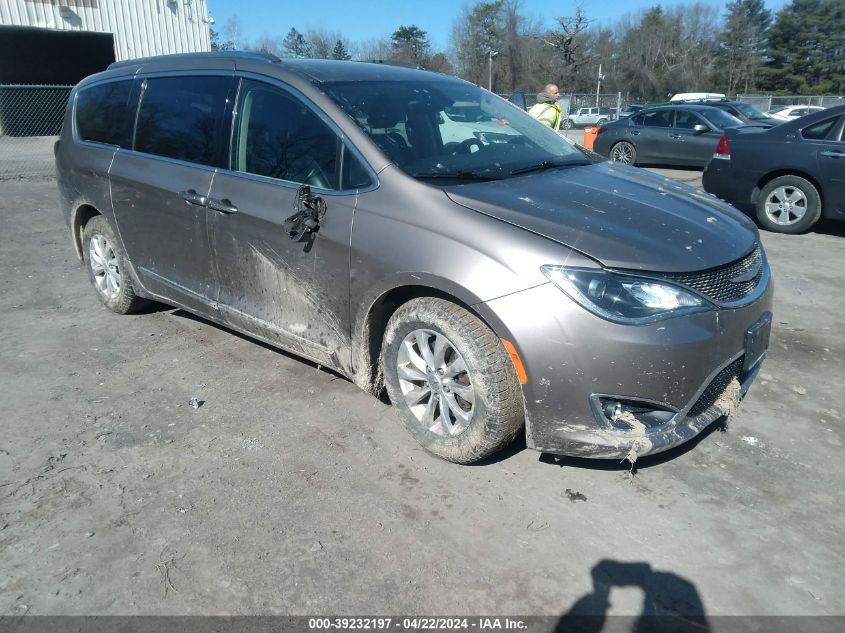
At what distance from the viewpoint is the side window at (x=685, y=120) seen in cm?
1463

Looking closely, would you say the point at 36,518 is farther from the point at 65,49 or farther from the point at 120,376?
the point at 65,49

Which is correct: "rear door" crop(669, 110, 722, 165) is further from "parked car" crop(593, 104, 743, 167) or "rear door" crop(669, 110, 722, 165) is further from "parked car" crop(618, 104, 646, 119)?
"parked car" crop(618, 104, 646, 119)

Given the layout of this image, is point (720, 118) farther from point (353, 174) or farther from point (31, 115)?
point (31, 115)

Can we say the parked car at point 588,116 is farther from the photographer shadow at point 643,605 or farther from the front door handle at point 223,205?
the photographer shadow at point 643,605

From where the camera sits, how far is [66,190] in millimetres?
5328

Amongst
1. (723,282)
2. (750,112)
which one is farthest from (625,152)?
(723,282)

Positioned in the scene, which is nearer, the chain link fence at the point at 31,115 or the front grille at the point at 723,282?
the front grille at the point at 723,282

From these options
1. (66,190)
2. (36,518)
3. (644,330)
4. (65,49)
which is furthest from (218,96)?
(65,49)

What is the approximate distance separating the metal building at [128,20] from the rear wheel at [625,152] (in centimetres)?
1457

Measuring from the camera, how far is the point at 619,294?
8.82 ft

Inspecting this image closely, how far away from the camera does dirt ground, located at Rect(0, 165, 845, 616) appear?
8.02ft

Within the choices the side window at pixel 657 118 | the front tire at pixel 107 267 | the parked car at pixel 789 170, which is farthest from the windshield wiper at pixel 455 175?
the side window at pixel 657 118

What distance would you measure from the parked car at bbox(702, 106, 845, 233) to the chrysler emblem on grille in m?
5.41

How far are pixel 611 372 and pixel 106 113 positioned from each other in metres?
4.18
